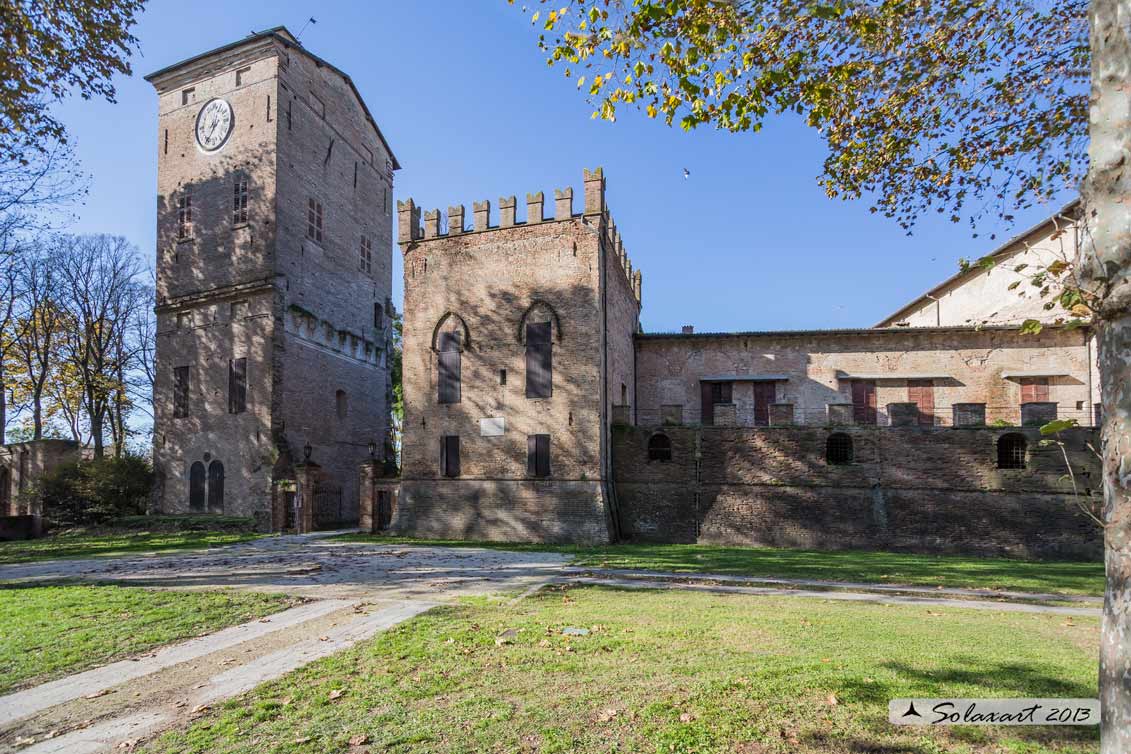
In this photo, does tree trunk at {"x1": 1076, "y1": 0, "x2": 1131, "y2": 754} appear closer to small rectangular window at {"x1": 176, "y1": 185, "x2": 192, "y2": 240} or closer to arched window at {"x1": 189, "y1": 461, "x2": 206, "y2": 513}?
arched window at {"x1": 189, "y1": 461, "x2": 206, "y2": 513}

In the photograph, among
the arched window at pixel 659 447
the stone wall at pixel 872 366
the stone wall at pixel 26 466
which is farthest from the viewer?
the stone wall at pixel 26 466

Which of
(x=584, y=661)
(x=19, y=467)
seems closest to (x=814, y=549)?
(x=584, y=661)

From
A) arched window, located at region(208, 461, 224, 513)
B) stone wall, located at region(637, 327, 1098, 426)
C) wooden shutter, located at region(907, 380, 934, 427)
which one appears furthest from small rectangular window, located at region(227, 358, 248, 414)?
wooden shutter, located at region(907, 380, 934, 427)

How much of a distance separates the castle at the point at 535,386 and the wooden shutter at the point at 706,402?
0.09 metres

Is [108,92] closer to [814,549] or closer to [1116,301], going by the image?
[1116,301]

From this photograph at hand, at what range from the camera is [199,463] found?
86.4 feet

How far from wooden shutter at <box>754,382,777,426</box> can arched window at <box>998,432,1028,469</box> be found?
24.4 feet

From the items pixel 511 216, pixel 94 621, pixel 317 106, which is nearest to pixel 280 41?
pixel 317 106

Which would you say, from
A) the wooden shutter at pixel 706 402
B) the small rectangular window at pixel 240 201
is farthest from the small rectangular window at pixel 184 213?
the wooden shutter at pixel 706 402

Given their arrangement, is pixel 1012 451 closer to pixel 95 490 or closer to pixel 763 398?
pixel 763 398

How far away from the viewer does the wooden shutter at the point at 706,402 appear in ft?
82.2

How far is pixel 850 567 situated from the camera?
1385cm

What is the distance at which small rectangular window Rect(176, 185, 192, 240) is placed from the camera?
94.0 feet

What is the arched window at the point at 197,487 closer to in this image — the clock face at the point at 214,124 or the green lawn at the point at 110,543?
the green lawn at the point at 110,543
